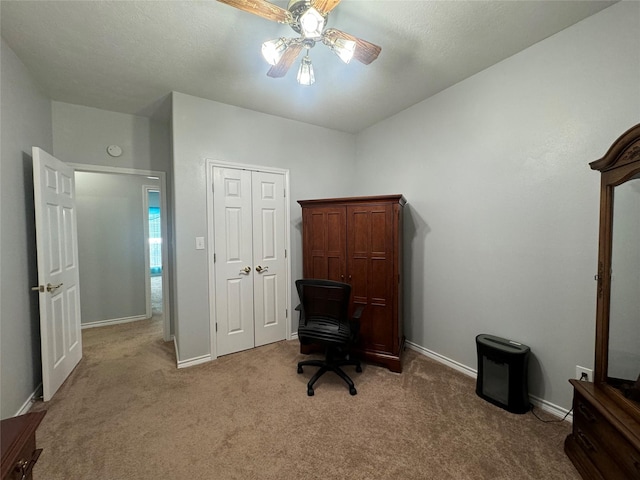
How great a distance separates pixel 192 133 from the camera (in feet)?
8.63

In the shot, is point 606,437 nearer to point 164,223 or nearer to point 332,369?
point 332,369

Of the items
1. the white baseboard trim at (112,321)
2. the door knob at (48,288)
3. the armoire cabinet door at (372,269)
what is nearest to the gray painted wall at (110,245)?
the white baseboard trim at (112,321)

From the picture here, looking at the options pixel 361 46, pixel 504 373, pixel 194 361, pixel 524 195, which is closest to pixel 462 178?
pixel 524 195

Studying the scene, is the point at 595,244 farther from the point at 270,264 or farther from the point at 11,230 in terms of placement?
the point at 11,230

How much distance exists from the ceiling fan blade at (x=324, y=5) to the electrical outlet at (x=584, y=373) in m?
2.71

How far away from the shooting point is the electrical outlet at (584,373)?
1708mm

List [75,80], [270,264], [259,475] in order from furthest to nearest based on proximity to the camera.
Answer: [270,264] < [75,80] < [259,475]

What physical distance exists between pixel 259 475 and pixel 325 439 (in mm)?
446

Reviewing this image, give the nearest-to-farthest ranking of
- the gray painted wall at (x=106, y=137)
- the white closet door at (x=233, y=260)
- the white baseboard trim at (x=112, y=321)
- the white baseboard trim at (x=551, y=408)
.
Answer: the white baseboard trim at (x=551, y=408) < the gray painted wall at (x=106, y=137) < the white closet door at (x=233, y=260) < the white baseboard trim at (x=112, y=321)

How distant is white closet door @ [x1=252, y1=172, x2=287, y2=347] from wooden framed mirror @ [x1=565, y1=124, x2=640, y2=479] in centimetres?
263

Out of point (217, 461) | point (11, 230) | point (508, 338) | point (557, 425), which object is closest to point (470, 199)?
point (508, 338)

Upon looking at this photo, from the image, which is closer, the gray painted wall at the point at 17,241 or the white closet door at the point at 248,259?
the gray painted wall at the point at 17,241

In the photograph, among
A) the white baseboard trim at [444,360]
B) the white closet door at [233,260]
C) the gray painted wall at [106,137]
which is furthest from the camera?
the white closet door at [233,260]

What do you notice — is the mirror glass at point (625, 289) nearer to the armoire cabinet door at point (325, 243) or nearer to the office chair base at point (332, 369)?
the office chair base at point (332, 369)
